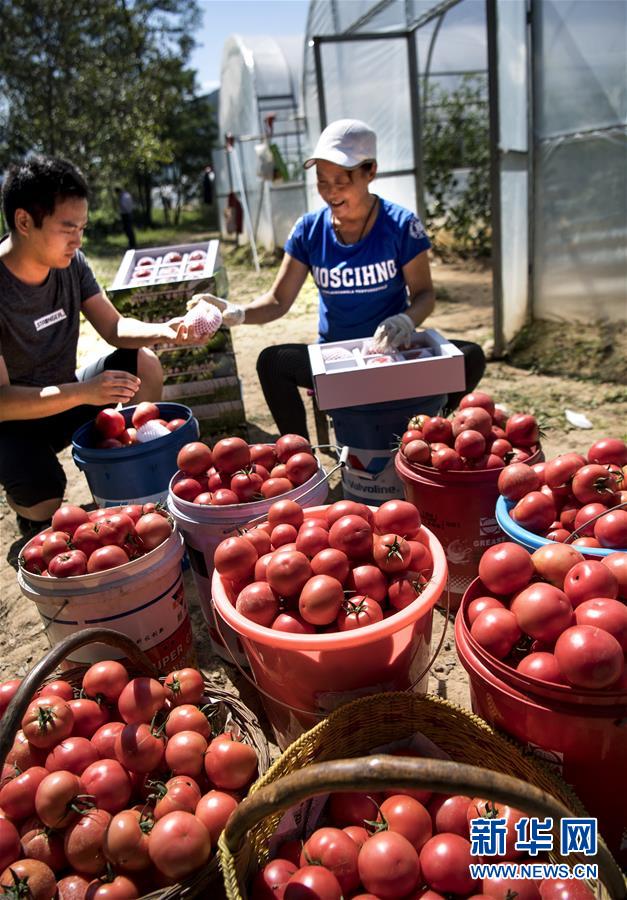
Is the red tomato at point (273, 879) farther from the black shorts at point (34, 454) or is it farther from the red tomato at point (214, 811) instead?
the black shorts at point (34, 454)

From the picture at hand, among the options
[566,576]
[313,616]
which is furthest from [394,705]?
[566,576]

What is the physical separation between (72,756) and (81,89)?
22167 mm

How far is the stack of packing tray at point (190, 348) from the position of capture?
4.52 meters

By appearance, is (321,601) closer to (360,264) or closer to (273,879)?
(273,879)

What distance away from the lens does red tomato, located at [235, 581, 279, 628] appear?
1986 mm

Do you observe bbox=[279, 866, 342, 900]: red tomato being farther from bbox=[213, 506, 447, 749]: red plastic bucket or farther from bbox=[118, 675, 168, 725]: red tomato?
bbox=[118, 675, 168, 725]: red tomato

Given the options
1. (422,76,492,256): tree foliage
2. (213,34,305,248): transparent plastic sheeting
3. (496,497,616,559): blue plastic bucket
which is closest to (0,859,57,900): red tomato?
(496,497,616,559): blue plastic bucket

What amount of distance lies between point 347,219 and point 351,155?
44cm

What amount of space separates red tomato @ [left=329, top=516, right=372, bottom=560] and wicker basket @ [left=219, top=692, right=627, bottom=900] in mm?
441

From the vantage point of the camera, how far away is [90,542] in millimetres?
2426

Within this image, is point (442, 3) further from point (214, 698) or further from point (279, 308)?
point (214, 698)

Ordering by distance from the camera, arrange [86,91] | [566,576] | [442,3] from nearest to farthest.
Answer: [566,576] < [442,3] < [86,91]

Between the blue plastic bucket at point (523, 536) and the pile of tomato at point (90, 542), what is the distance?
1272 mm

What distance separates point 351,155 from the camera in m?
3.43
